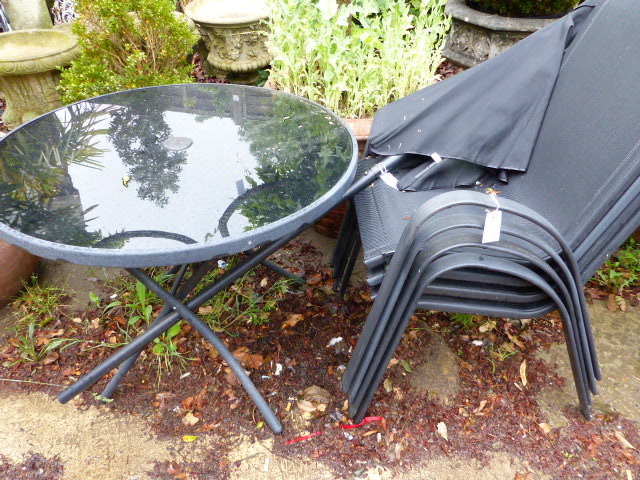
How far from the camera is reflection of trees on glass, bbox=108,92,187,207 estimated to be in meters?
1.63

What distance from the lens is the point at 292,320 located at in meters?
2.28

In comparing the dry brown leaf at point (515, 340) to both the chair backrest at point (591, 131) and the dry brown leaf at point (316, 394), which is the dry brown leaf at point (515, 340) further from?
the dry brown leaf at point (316, 394)

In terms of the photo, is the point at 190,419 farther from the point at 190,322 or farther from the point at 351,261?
the point at 351,261

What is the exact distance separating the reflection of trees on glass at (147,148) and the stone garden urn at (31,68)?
2.04m

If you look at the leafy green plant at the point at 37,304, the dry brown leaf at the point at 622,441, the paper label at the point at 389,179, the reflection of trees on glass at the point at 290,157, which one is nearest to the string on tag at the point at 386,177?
the paper label at the point at 389,179

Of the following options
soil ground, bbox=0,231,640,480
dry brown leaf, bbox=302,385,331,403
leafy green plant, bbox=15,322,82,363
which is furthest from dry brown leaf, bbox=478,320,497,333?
leafy green plant, bbox=15,322,82,363

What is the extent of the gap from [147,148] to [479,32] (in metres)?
2.94

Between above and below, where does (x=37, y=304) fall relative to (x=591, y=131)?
below

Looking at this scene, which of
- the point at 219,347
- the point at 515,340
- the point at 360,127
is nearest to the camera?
the point at 219,347

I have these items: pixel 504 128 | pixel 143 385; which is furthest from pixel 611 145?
pixel 143 385

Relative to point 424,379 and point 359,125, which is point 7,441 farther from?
point 359,125

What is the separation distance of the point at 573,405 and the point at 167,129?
2.03m

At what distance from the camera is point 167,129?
78.9 inches

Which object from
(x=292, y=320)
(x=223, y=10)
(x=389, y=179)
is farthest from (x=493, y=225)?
(x=223, y=10)
